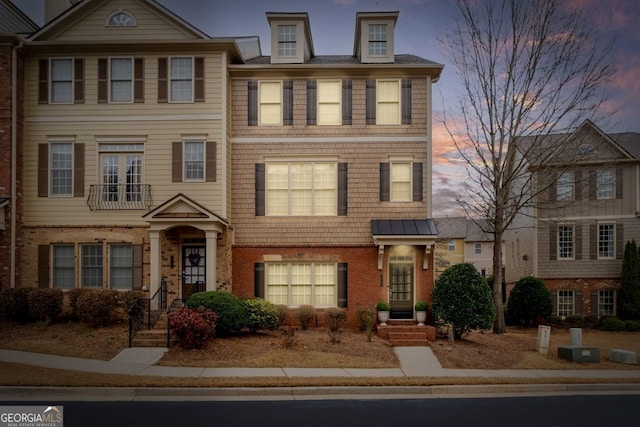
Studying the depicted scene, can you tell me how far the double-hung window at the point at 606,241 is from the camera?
28.7 m

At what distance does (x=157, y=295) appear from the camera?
1984cm

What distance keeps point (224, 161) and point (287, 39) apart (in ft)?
17.7

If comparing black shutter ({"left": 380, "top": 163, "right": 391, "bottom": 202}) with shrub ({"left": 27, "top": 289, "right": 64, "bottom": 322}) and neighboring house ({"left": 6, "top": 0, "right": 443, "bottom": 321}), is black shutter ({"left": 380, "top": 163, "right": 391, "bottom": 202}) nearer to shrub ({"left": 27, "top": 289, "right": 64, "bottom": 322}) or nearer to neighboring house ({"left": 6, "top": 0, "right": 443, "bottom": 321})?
neighboring house ({"left": 6, "top": 0, "right": 443, "bottom": 321})

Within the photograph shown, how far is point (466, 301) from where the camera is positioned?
1825cm

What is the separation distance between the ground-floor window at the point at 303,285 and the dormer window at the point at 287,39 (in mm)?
8120

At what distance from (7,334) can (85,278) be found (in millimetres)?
3650

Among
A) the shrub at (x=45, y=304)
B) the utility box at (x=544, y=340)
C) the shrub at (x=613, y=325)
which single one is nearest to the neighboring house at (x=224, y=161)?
the shrub at (x=45, y=304)

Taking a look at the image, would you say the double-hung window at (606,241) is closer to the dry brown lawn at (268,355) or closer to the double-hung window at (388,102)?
the dry brown lawn at (268,355)

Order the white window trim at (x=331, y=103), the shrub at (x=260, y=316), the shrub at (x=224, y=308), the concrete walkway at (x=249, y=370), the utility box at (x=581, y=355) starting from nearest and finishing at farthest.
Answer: the concrete walkway at (x=249, y=370)
the utility box at (x=581, y=355)
the shrub at (x=224, y=308)
the shrub at (x=260, y=316)
the white window trim at (x=331, y=103)

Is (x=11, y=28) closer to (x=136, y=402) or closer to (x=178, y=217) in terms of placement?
(x=178, y=217)

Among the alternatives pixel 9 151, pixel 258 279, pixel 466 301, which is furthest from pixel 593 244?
pixel 9 151

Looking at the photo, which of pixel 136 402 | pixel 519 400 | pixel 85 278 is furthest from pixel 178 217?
pixel 519 400

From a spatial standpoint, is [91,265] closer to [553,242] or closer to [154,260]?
[154,260]

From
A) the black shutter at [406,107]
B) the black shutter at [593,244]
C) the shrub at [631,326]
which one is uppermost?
the black shutter at [406,107]
